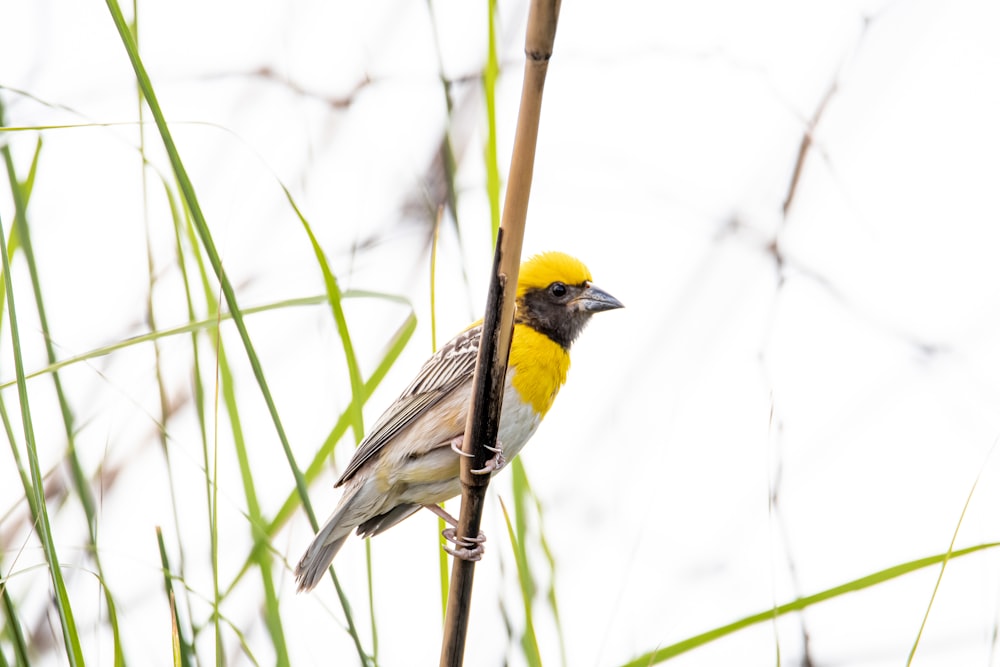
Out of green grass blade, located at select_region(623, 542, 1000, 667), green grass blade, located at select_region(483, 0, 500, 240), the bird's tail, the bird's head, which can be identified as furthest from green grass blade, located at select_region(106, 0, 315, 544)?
the bird's head

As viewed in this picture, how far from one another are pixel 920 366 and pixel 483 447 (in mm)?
1738

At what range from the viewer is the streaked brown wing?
3.70 metres

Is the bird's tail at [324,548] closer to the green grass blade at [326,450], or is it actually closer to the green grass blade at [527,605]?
the green grass blade at [326,450]

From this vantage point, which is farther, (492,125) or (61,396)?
(492,125)

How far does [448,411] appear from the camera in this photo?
11.8ft

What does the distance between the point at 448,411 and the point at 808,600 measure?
181 centimetres

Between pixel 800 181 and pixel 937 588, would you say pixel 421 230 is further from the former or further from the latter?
pixel 937 588

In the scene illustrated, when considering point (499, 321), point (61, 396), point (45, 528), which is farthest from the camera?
point (61, 396)

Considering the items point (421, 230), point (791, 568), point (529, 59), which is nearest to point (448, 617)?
point (791, 568)

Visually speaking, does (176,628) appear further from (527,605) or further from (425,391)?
(425,391)

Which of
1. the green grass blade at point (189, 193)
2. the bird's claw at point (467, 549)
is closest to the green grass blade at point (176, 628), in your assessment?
the green grass blade at point (189, 193)

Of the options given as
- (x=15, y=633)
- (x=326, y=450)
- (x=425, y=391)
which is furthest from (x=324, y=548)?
(x=15, y=633)

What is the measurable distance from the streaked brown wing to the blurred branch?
5.07ft

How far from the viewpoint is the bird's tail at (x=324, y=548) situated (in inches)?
140
